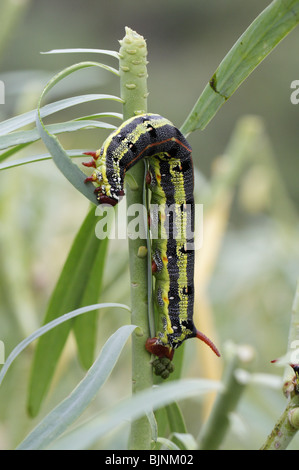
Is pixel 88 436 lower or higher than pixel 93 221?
lower

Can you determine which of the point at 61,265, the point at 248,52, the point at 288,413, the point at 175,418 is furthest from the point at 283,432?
the point at 61,265

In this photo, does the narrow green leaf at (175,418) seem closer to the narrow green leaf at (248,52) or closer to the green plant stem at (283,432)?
the green plant stem at (283,432)

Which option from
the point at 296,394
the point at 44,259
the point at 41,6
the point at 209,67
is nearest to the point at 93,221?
the point at 296,394

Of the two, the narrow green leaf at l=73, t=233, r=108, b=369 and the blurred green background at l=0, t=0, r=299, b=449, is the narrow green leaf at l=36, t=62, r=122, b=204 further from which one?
the blurred green background at l=0, t=0, r=299, b=449

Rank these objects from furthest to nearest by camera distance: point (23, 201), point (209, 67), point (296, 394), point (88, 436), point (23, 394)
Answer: point (209, 67) < point (23, 201) < point (23, 394) < point (296, 394) < point (88, 436)

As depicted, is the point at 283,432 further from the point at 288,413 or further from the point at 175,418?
the point at 175,418

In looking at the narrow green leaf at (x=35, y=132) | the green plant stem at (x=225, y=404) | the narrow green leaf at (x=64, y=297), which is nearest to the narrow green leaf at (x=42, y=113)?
the narrow green leaf at (x=35, y=132)
